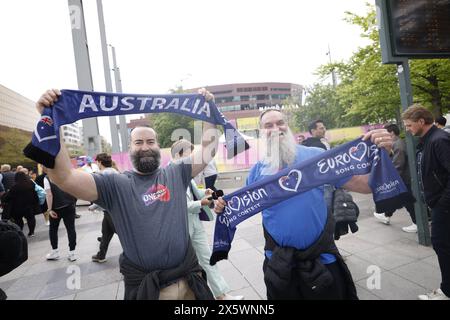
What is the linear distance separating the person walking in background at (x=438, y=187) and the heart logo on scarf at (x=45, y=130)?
352 cm

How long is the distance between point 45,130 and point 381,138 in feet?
7.63

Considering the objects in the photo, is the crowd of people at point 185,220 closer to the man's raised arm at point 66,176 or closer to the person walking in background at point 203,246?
the man's raised arm at point 66,176

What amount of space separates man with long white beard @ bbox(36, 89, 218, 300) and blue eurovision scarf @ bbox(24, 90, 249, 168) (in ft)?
0.28

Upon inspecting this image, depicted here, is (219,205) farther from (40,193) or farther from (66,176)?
(40,193)

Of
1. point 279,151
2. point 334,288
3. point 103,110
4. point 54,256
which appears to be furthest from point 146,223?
point 54,256

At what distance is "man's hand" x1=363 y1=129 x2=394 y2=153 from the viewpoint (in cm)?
189

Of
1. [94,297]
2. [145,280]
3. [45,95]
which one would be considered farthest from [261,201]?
[94,297]

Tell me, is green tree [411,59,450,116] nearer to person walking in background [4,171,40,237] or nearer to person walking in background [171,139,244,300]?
person walking in background [171,139,244,300]

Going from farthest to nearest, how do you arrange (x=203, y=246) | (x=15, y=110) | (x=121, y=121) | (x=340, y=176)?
(x=15, y=110) < (x=121, y=121) < (x=203, y=246) < (x=340, y=176)

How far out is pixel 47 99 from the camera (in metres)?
1.87
